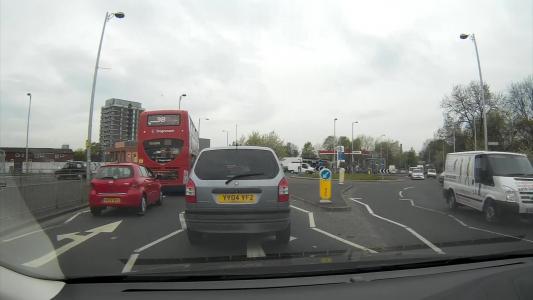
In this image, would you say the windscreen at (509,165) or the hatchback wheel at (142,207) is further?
the hatchback wheel at (142,207)

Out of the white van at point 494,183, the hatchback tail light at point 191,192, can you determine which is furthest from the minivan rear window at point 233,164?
the white van at point 494,183

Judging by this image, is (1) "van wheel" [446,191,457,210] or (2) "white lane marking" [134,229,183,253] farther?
(1) "van wheel" [446,191,457,210]

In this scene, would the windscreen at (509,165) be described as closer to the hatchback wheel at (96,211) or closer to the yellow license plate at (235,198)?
the yellow license plate at (235,198)

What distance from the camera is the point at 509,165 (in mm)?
11695

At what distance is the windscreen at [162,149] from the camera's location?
62.0 feet

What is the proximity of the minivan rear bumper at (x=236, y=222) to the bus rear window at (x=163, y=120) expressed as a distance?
1278cm

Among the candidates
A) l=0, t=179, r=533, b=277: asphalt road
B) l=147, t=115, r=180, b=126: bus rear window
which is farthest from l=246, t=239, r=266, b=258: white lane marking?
l=147, t=115, r=180, b=126: bus rear window

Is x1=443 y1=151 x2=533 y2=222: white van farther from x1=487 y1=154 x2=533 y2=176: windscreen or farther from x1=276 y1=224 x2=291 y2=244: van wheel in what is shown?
x1=276 y1=224 x2=291 y2=244: van wheel

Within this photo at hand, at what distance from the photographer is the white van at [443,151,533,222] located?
1061 centimetres

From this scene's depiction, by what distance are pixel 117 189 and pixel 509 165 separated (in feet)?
34.6

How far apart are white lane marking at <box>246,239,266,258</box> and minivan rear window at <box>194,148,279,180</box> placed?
3.64ft

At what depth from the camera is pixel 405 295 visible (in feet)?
9.34

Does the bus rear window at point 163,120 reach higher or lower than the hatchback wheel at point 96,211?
higher

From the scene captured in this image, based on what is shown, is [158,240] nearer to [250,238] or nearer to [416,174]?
[250,238]
